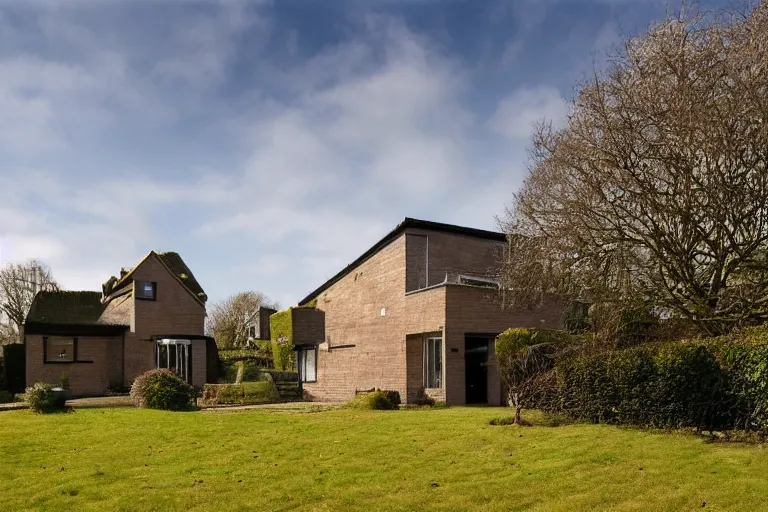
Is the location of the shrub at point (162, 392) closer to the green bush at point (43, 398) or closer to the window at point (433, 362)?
the green bush at point (43, 398)

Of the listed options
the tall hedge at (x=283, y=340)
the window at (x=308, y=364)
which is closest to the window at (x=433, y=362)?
the window at (x=308, y=364)

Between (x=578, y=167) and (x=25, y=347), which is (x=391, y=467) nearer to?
(x=578, y=167)

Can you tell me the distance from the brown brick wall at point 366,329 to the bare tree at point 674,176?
1020 centimetres

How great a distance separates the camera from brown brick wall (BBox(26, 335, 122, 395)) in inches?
1411

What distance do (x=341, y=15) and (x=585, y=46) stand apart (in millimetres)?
6876

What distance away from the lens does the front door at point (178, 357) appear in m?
37.9

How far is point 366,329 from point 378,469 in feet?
62.0

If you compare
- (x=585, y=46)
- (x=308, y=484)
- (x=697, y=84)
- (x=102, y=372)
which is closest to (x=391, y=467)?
(x=308, y=484)

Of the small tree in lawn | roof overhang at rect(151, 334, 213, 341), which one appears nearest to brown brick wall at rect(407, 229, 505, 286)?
the small tree in lawn

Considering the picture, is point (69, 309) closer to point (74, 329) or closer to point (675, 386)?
point (74, 329)

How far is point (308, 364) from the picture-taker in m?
35.4

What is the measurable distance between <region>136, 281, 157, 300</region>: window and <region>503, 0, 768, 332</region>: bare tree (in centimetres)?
2826

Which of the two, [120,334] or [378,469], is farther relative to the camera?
[120,334]

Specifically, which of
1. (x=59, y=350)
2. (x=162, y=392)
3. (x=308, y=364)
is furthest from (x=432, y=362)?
(x=59, y=350)
